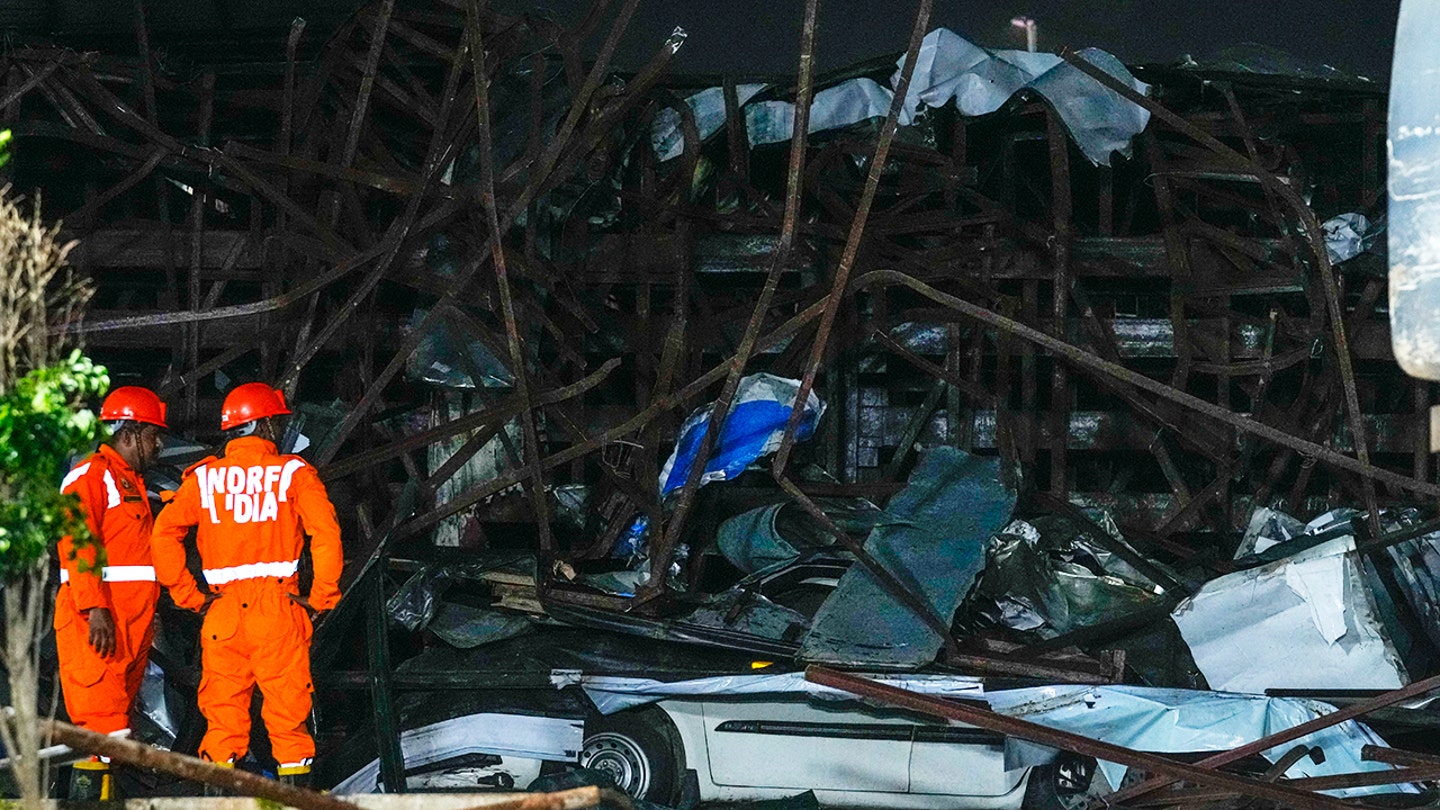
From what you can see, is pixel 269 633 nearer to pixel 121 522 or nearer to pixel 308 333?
pixel 121 522

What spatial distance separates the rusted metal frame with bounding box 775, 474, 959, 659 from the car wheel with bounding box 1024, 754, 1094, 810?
62 cm

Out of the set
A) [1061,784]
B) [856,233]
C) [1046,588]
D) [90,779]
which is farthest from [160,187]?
[1061,784]

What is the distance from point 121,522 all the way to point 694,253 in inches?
122

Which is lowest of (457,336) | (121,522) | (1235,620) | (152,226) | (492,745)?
(492,745)

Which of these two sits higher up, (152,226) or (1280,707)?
(152,226)

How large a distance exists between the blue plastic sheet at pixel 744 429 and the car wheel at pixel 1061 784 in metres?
1.85

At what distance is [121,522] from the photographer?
6078 mm

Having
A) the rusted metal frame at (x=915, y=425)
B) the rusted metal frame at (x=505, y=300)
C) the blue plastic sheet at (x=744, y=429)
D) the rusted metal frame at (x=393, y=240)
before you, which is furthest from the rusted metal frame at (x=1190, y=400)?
the rusted metal frame at (x=393, y=240)

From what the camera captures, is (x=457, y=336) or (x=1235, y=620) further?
(x=457, y=336)

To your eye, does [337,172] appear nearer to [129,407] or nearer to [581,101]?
[581,101]

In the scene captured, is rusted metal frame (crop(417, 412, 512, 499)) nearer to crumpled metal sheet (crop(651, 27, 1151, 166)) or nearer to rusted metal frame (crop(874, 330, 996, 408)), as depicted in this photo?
crumpled metal sheet (crop(651, 27, 1151, 166))

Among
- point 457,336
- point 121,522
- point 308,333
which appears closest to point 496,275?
point 457,336

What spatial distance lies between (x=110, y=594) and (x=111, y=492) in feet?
1.35

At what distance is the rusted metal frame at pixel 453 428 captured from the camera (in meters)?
6.97
